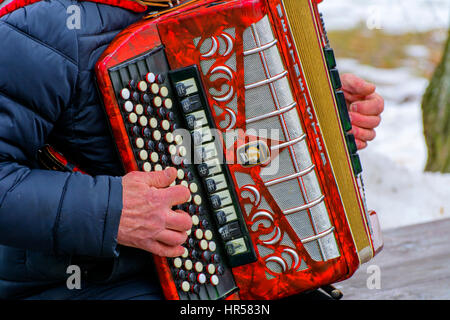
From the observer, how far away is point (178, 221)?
61.9 inches

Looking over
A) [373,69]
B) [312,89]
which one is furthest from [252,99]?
[373,69]

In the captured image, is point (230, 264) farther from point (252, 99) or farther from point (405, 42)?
point (405, 42)

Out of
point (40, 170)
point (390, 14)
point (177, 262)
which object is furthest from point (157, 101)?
point (390, 14)

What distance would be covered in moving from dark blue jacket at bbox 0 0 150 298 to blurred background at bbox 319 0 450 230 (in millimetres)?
1281

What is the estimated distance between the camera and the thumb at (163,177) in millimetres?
1553

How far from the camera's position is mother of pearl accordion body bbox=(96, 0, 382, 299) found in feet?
5.18

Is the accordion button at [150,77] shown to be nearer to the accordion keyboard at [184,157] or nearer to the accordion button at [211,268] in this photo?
the accordion keyboard at [184,157]

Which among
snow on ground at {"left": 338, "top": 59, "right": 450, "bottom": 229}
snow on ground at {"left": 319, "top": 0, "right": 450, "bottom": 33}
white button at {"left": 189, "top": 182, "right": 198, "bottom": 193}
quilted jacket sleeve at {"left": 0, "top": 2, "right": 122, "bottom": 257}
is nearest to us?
quilted jacket sleeve at {"left": 0, "top": 2, "right": 122, "bottom": 257}

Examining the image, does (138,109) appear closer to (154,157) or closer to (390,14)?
(154,157)

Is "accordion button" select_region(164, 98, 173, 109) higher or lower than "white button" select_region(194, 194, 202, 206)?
higher

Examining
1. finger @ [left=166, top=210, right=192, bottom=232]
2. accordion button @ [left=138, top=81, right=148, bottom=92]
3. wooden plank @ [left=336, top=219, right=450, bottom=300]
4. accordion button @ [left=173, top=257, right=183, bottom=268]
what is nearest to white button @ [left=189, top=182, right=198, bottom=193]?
finger @ [left=166, top=210, right=192, bottom=232]

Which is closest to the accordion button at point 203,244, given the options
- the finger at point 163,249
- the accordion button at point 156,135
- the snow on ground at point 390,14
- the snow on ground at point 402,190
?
the finger at point 163,249

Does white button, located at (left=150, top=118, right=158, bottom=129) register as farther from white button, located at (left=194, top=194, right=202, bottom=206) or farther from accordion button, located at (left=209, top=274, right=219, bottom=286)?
accordion button, located at (left=209, top=274, right=219, bottom=286)

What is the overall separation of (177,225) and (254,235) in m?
0.30
